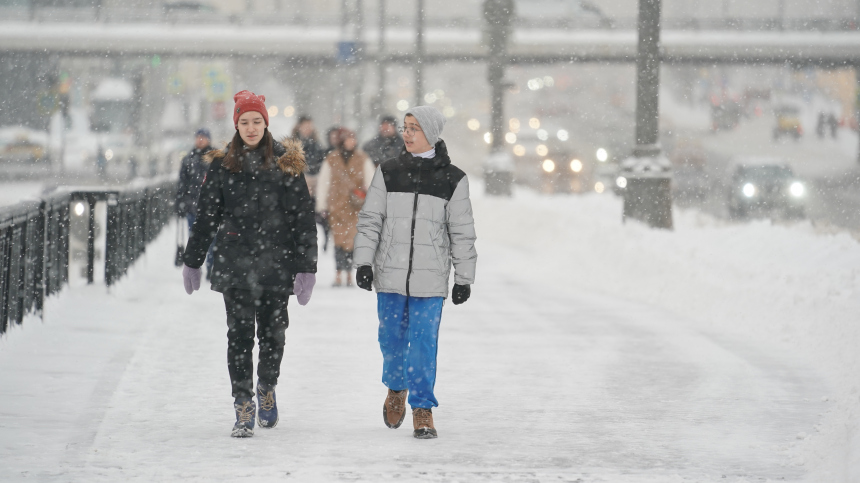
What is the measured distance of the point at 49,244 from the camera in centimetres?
1069

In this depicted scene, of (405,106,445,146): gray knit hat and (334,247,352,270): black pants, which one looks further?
(334,247,352,270): black pants

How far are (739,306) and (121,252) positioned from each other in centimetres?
650

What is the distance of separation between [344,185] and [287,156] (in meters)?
7.37

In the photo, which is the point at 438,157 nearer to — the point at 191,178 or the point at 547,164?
the point at 191,178

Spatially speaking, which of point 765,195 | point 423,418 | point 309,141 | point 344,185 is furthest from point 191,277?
point 765,195

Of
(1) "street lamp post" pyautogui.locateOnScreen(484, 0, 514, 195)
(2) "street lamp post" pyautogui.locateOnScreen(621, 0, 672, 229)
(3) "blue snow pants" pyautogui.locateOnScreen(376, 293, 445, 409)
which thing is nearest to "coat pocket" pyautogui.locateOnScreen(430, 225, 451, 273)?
(3) "blue snow pants" pyautogui.locateOnScreen(376, 293, 445, 409)

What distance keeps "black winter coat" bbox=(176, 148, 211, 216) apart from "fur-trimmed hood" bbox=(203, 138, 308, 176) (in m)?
6.39

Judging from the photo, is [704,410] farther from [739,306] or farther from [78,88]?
[78,88]

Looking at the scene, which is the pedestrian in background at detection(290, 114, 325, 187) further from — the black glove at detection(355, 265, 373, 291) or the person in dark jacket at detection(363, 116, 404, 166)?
the black glove at detection(355, 265, 373, 291)

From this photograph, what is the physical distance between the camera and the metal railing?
884cm

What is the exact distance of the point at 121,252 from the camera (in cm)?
1312

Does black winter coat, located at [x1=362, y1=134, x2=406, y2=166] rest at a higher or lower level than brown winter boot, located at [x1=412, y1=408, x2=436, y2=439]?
higher

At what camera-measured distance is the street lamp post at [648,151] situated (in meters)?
16.0

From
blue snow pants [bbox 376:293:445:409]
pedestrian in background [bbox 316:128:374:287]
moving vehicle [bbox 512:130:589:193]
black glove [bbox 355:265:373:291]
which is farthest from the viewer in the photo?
moving vehicle [bbox 512:130:589:193]
